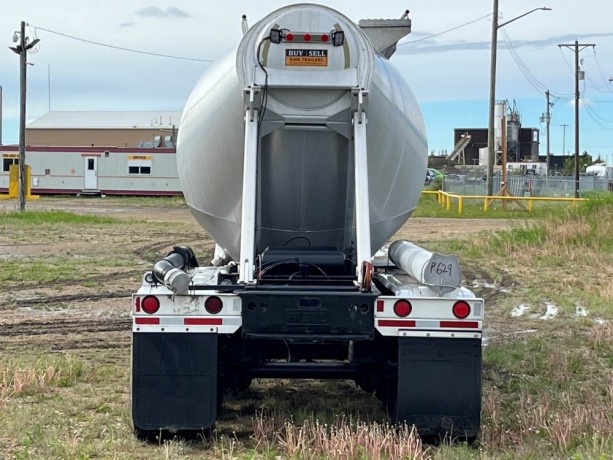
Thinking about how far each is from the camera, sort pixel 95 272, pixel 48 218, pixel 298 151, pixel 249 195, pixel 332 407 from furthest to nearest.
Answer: pixel 48 218, pixel 95 272, pixel 332 407, pixel 298 151, pixel 249 195

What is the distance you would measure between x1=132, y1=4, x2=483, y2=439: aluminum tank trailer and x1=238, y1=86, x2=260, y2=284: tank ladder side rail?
1 cm

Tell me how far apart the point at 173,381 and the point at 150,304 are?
582 millimetres

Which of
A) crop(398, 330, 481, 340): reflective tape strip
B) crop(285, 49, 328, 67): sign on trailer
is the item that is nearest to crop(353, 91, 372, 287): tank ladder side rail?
crop(285, 49, 328, 67): sign on trailer

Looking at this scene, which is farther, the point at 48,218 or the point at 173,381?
the point at 48,218

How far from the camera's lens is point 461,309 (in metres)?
6.75

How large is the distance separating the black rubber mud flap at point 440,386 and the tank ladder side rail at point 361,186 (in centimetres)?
79

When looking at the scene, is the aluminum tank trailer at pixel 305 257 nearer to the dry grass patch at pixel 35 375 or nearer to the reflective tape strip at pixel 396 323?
the reflective tape strip at pixel 396 323

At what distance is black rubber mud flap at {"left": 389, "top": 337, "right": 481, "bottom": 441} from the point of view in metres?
6.76

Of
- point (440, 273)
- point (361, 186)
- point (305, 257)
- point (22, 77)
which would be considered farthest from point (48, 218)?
point (440, 273)

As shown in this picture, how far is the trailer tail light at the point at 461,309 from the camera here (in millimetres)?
6742

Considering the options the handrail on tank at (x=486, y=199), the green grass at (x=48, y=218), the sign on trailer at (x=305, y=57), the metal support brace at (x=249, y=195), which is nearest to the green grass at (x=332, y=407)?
the metal support brace at (x=249, y=195)

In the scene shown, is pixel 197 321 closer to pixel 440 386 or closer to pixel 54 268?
pixel 440 386

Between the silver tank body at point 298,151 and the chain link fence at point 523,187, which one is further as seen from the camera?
the chain link fence at point 523,187

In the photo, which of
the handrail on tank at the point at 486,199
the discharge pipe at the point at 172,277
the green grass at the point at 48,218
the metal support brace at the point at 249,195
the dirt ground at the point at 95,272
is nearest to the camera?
the discharge pipe at the point at 172,277
